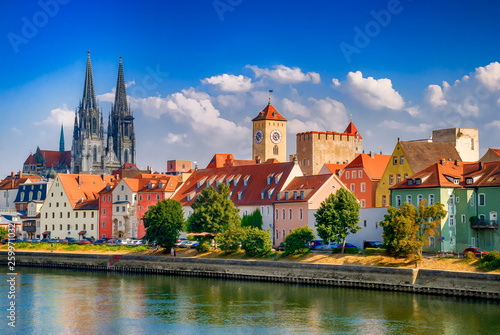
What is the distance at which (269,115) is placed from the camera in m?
132

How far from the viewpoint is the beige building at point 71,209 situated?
112 m

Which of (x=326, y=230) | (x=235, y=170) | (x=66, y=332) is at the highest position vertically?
(x=235, y=170)

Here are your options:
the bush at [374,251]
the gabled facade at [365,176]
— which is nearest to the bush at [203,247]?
the bush at [374,251]

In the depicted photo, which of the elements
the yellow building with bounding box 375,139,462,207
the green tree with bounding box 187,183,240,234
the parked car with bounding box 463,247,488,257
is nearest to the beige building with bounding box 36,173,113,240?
the green tree with bounding box 187,183,240,234

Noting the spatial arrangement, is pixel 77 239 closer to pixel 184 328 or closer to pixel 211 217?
pixel 211 217

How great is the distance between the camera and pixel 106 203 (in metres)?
111

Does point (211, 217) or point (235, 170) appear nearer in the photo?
point (211, 217)

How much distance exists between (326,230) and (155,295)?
1761 cm

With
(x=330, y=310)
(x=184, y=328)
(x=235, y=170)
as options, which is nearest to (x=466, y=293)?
(x=330, y=310)

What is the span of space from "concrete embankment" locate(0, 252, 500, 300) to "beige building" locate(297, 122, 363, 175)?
3870cm

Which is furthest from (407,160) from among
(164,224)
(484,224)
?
(164,224)

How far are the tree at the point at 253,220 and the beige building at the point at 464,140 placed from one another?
26.2 metres

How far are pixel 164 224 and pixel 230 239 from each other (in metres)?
9.17

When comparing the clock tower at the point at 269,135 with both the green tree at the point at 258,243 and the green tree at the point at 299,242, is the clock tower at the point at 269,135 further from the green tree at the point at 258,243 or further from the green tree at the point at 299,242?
the green tree at the point at 299,242
